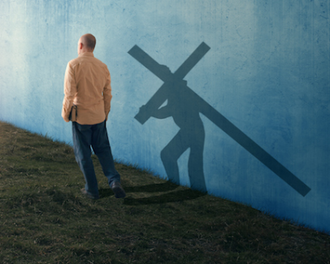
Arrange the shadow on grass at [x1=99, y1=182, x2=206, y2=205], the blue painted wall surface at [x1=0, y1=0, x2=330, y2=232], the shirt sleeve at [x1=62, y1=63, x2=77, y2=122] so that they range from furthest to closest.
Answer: the shadow on grass at [x1=99, y1=182, x2=206, y2=205], the shirt sleeve at [x1=62, y1=63, x2=77, y2=122], the blue painted wall surface at [x1=0, y1=0, x2=330, y2=232]

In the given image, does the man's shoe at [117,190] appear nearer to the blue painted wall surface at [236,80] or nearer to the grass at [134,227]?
the grass at [134,227]

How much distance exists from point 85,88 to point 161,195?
58.7 inches

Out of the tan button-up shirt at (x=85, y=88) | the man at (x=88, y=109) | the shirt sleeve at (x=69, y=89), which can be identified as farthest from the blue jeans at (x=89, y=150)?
the shirt sleeve at (x=69, y=89)

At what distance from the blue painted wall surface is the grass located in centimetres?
33

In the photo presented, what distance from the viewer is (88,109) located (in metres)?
3.30

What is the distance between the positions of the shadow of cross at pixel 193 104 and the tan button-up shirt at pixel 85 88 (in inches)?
39.5

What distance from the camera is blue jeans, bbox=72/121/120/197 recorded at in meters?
3.35

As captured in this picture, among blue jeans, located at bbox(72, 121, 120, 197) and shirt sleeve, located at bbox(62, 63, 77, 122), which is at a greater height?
shirt sleeve, located at bbox(62, 63, 77, 122)

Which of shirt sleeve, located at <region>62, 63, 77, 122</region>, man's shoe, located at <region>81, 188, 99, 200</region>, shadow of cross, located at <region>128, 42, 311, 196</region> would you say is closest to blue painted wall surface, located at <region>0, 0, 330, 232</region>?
shadow of cross, located at <region>128, 42, 311, 196</region>

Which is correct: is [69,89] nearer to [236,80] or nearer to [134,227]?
[134,227]

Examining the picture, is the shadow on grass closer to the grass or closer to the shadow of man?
the grass

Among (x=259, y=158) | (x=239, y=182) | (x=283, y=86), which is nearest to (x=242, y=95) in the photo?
(x=283, y=86)

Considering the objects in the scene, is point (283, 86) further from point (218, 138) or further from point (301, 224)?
point (301, 224)

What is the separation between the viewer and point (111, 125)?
4.95 meters
